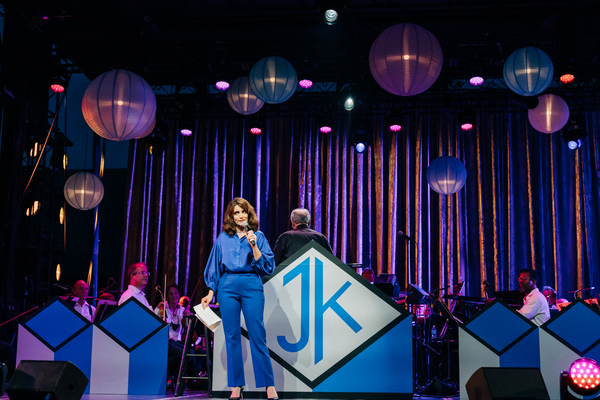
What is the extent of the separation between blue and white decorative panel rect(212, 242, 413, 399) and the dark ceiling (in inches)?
183

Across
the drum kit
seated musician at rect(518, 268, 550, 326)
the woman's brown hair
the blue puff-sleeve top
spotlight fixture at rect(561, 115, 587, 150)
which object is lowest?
the drum kit

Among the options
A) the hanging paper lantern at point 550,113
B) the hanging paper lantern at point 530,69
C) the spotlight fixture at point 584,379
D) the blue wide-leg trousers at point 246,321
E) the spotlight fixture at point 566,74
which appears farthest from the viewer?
the spotlight fixture at point 566,74

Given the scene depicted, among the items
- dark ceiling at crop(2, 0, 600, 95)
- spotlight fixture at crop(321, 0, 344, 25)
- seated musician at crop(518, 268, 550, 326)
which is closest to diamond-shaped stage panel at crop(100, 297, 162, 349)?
seated musician at crop(518, 268, 550, 326)

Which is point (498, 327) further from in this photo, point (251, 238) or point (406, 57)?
point (406, 57)

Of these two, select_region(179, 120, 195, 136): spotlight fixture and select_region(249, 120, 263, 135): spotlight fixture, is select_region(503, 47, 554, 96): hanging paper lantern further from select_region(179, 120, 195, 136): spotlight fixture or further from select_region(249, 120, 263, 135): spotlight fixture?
select_region(179, 120, 195, 136): spotlight fixture

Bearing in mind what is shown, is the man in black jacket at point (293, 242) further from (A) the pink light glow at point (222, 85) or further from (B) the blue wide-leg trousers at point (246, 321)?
(A) the pink light glow at point (222, 85)

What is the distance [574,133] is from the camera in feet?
30.5

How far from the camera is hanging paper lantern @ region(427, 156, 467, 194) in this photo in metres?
8.48

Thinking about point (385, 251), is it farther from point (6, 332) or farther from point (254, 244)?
point (254, 244)

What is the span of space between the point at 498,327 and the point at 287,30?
618 centimetres

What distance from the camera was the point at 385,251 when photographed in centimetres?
1071

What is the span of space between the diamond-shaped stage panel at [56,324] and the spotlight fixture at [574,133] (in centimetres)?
812

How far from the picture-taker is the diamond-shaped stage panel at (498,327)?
4.39m

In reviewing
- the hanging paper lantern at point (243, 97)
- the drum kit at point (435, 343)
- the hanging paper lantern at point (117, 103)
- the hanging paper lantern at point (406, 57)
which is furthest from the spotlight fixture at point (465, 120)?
the hanging paper lantern at point (117, 103)
